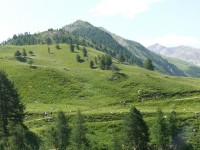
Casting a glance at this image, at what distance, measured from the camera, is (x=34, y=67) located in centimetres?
14350

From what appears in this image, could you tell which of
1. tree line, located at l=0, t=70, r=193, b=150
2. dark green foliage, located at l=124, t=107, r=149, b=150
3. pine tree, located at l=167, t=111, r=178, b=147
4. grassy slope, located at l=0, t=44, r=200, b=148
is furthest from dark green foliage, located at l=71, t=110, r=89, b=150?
pine tree, located at l=167, t=111, r=178, b=147

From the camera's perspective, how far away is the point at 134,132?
67.8 metres

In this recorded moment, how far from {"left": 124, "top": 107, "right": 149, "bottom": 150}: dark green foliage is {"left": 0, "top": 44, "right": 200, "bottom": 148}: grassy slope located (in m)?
7.79

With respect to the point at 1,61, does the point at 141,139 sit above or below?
below

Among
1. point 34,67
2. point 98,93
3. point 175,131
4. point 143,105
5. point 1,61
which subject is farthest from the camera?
point 1,61

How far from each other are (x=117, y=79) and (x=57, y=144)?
6656 cm

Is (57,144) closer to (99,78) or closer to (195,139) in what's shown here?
(195,139)

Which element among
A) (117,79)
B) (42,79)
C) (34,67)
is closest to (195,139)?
(117,79)

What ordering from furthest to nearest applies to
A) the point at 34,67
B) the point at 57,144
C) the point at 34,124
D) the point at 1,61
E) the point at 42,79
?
the point at 1,61 → the point at 34,67 → the point at 42,79 → the point at 34,124 → the point at 57,144

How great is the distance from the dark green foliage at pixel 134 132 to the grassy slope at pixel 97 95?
7791 mm

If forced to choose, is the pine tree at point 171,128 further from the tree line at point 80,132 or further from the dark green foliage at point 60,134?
the dark green foliage at point 60,134

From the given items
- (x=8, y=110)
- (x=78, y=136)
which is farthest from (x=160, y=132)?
(x=8, y=110)

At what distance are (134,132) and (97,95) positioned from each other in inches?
1849

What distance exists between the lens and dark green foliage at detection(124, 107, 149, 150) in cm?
6775
